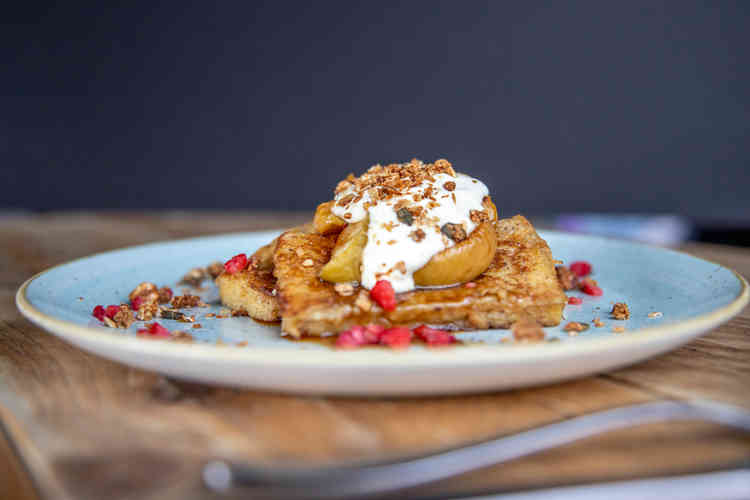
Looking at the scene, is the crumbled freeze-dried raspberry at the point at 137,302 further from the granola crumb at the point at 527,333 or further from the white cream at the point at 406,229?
the granola crumb at the point at 527,333

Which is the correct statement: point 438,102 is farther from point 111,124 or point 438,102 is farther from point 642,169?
point 111,124

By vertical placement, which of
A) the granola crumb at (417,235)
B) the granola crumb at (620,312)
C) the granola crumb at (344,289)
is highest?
the granola crumb at (417,235)

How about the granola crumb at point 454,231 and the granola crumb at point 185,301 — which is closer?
the granola crumb at point 454,231

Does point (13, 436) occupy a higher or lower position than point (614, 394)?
lower

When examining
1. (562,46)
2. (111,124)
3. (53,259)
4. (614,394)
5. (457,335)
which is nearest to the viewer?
(614,394)

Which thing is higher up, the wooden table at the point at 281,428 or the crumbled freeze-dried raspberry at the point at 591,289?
the crumbled freeze-dried raspberry at the point at 591,289

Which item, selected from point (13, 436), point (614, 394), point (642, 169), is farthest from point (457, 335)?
point (642, 169)

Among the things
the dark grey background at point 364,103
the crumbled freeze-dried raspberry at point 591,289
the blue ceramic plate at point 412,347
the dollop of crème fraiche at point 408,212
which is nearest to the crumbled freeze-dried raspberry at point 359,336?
the blue ceramic plate at point 412,347
